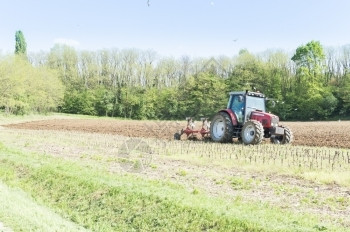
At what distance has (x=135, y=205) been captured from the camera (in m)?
8.74

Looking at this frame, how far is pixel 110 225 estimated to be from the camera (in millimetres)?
8188

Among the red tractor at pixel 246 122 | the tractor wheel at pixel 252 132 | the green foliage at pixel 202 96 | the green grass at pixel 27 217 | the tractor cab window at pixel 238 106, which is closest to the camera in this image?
the green grass at pixel 27 217

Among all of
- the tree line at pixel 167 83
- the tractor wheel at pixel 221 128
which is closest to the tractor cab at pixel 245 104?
the tractor wheel at pixel 221 128

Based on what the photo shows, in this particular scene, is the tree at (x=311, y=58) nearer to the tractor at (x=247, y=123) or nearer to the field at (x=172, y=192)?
the tractor at (x=247, y=123)

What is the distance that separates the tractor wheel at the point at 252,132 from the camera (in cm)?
1822

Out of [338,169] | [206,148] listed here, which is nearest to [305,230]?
[338,169]

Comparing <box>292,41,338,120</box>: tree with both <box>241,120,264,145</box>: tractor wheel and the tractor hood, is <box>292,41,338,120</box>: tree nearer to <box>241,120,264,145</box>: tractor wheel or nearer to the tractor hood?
the tractor hood

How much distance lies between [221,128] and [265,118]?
2600mm

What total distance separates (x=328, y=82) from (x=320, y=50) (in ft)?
18.5

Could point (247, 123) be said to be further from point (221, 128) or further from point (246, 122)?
point (221, 128)

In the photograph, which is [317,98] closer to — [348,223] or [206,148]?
[206,148]

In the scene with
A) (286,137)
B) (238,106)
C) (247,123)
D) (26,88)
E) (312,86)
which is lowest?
(286,137)

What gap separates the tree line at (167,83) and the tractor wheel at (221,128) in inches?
1116

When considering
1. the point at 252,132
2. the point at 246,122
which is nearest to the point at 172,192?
the point at 252,132
